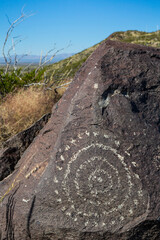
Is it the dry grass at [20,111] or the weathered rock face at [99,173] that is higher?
the dry grass at [20,111]

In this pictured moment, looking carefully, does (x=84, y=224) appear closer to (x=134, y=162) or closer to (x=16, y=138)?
(x=134, y=162)

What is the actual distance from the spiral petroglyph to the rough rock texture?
130 cm

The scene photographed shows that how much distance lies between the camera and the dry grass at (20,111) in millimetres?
5055

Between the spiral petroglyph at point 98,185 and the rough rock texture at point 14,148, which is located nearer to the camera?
the spiral petroglyph at point 98,185

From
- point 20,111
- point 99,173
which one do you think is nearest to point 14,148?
point 20,111

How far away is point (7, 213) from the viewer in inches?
128

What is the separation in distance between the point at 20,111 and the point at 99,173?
9.37 ft

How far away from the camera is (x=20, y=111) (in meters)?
5.40

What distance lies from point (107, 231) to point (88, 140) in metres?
1.02

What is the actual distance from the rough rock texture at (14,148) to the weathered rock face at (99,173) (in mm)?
758

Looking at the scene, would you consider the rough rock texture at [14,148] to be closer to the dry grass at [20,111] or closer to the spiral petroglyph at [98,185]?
the dry grass at [20,111]

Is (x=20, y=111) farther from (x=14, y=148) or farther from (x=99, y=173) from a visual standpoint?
(x=99, y=173)

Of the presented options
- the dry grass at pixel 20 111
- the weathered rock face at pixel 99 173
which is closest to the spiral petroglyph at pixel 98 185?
the weathered rock face at pixel 99 173

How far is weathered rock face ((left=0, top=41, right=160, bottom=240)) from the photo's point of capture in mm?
3000
